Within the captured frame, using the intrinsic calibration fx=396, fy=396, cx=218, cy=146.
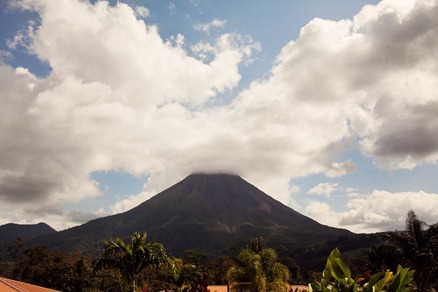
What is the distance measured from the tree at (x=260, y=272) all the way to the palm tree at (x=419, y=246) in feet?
33.7

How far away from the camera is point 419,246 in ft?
107

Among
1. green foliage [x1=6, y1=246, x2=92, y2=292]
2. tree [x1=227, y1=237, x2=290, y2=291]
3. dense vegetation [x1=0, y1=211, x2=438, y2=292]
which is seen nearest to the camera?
dense vegetation [x1=0, y1=211, x2=438, y2=292]

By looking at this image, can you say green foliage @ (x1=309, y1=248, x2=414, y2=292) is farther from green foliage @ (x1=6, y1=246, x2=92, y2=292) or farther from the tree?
green foliage @ (x1=6, y1=246, x2=92, y2=292)

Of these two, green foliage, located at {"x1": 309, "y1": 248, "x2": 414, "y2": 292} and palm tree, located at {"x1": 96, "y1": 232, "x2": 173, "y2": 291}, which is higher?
palm tree, located at {"x1": 96, "y1": 232, "x2": 173, "y2": 291}

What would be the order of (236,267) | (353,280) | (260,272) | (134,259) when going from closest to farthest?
(353,280) → (134,259) → (260,272) → (236,267)

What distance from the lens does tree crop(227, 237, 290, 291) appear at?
2989 centimetres

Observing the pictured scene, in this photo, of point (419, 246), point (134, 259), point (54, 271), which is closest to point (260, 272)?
point (134, 259)

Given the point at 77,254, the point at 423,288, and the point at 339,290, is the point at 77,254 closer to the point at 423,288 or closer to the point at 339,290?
the point at 423,288

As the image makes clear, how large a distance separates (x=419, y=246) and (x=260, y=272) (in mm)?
13594

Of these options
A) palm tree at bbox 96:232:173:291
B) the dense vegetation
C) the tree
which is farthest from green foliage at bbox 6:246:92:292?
palm tree at bbox 96:232:173:291

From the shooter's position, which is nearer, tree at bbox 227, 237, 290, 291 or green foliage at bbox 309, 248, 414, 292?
green foliage at bbox 309, 248, 414, 292

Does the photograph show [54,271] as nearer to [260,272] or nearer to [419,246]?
[260,272]

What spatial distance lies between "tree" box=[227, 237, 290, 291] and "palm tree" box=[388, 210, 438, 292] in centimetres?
1028

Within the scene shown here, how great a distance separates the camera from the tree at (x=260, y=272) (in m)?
29.9
